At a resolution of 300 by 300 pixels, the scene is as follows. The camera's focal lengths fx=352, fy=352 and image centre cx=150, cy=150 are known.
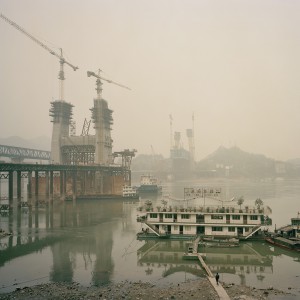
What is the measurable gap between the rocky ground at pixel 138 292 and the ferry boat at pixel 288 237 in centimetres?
1634

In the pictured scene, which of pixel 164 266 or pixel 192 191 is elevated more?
pixel 192 191

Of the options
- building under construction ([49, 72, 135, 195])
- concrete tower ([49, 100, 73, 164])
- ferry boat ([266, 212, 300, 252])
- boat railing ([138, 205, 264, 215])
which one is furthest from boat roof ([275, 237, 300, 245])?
concrete tower ([49, 100, 73, 164])

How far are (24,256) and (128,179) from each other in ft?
373

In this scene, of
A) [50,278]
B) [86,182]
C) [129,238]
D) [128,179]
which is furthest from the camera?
[128,179]

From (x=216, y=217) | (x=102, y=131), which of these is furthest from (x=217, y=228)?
(x=102, y=131)

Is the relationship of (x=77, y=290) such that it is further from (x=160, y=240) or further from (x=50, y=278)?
(x=160, y=240)

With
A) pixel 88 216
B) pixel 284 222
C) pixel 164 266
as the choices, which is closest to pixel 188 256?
pixel 164 266

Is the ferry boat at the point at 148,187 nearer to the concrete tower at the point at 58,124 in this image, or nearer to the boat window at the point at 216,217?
the concrete tower at the point at 58,124

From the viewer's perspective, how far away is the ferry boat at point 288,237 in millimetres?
50750

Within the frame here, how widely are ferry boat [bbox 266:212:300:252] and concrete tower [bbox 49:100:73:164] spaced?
13150cm

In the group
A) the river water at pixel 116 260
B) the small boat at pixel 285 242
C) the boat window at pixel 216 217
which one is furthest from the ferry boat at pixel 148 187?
the small boat at pixel 285 242

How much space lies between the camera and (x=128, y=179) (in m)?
165

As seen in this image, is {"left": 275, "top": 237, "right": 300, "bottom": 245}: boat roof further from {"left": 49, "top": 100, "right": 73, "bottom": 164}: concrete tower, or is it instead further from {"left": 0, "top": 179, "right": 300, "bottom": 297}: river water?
{"left": 49, "top": 100, "right": 73, "bottom": 164}: concrete tower

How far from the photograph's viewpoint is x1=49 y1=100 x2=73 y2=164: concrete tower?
563 feet
